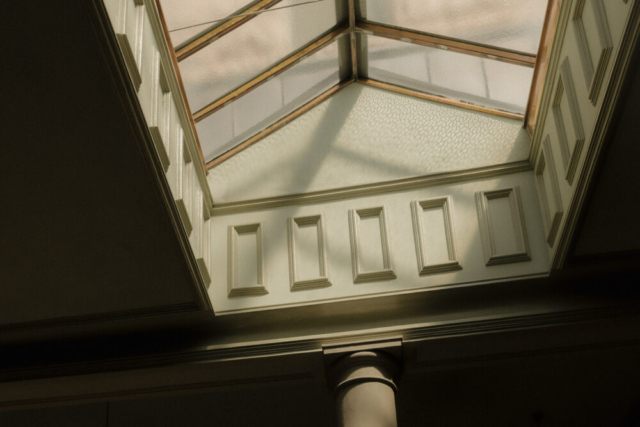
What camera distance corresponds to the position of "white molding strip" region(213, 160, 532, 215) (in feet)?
22.0

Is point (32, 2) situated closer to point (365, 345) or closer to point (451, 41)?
point (365, 345)

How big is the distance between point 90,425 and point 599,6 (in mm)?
6318

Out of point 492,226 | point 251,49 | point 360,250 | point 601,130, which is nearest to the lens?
point 601,130

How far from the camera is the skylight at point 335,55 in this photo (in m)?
6.48

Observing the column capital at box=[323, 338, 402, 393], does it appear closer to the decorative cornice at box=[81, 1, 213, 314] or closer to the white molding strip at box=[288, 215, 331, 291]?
the white molding strip at box=[288, 215, 331, 291]

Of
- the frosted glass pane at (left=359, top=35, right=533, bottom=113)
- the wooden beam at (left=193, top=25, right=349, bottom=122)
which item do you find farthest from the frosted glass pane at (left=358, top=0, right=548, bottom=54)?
the wooden beam at (left=193, top=25, right=349, bottom=122)

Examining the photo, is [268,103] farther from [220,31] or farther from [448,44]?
[448,44]

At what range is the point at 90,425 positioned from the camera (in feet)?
26.2

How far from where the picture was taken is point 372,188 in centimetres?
685

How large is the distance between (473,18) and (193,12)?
2.43 m

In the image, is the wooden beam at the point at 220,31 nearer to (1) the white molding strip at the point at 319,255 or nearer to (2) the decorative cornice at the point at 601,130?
(1) the white molding strip at the point at 319,255

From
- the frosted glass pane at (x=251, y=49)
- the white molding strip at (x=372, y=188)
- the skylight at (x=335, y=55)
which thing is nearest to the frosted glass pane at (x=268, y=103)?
the skylight at (x=335, y=55)

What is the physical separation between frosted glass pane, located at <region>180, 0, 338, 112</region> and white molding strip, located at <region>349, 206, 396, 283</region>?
1618 mm

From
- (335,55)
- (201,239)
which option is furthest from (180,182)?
(335,55)
